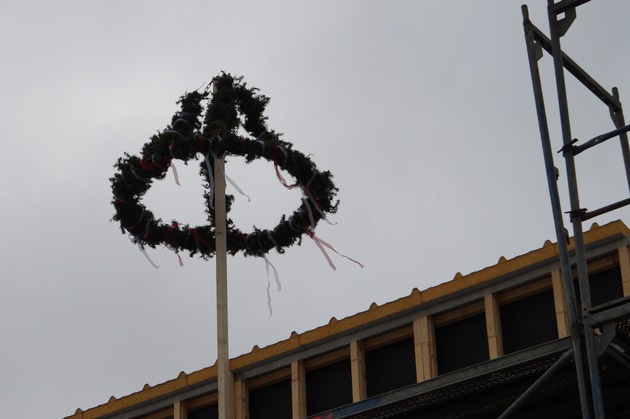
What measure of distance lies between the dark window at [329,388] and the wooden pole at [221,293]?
9.19 ft

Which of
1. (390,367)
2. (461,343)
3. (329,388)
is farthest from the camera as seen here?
(329,388)

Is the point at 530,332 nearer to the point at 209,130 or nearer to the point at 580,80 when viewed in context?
the point at 580,80

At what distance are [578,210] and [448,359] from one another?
5.81 meters

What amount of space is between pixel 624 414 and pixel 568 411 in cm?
89

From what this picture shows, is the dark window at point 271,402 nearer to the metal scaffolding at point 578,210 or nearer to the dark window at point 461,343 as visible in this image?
the dark window at point 461,343

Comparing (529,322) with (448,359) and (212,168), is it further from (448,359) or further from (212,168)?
(212,168)

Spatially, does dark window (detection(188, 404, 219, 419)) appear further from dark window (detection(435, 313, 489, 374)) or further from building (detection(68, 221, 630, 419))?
dark window (detection(435, 313, 489, 374))

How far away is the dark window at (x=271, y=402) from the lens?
22.8m

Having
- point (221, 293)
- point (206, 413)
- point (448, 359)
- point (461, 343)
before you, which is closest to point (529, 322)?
point (461, 343)

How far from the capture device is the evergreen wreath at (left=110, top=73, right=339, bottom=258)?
20.2m

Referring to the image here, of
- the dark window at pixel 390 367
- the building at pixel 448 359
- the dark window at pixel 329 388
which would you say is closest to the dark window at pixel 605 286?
the building at pixel 448 359

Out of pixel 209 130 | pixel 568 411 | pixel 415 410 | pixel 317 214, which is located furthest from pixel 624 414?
pixel 209 130

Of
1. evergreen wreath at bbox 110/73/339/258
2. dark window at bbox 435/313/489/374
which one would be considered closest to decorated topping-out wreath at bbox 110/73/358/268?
evergreen wreath at bbox 110/73/339/258

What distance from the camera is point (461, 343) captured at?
20.7 meters
